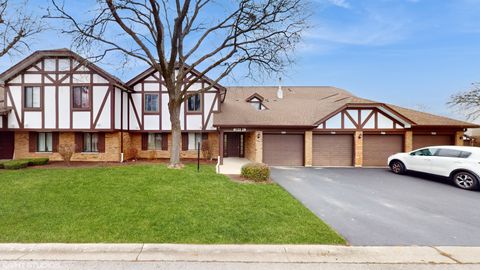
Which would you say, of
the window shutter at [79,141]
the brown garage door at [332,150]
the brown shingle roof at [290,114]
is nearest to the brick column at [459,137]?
the brown shingle roof at [290,114]

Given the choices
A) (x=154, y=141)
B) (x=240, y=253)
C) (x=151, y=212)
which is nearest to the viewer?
(x=240, y=253)

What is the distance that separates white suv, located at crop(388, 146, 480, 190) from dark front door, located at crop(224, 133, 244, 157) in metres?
11.2

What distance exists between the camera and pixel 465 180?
9.43m

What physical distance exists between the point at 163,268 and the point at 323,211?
4.69 meters

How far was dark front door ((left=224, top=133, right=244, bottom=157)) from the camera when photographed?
62.2 feet

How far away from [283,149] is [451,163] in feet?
27.3

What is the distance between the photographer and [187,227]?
5051 mm

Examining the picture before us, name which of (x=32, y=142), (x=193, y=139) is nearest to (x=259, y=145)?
(x=193, y=139)

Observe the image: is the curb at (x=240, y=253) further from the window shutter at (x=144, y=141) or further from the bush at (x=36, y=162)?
the window shutter at (x=144, y=141)

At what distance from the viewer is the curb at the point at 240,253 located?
3.91 meters

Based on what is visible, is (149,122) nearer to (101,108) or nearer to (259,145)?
(101,108)

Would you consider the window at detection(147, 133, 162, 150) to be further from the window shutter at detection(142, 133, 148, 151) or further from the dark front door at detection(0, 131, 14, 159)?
the dark front door at detection(0, 131, 14, 159)

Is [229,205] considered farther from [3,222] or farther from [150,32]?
[150,32]

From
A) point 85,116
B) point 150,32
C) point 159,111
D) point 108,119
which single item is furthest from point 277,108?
point 85,116
